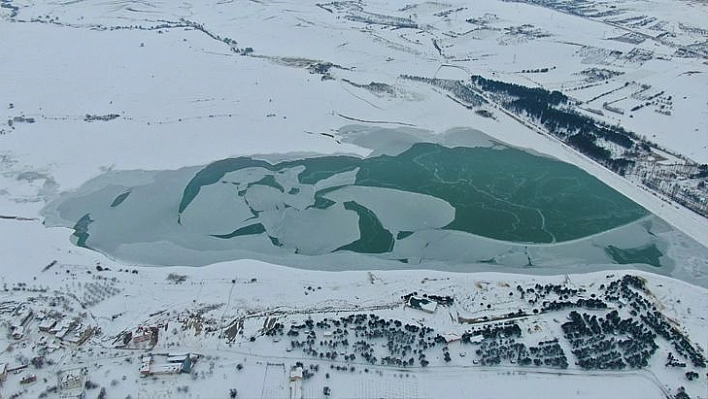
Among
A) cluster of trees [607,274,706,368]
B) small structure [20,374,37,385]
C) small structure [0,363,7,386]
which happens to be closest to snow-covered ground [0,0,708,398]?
small structure [20,374,37,385]

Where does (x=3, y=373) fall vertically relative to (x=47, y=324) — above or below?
below

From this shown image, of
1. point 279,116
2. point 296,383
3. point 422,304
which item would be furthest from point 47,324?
point 279,116

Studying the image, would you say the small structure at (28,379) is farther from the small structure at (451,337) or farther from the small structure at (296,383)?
the small structure at (451,337)

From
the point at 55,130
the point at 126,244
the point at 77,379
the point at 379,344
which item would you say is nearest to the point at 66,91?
the point at 55,130

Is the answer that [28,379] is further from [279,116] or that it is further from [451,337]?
[279,116]

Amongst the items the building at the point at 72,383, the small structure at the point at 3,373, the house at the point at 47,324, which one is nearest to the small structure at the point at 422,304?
the building at the point at 72,383

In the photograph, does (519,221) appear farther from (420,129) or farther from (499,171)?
(420,129)
